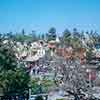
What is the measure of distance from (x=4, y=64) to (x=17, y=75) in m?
1.02

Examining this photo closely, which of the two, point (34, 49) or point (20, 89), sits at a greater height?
point (34, 49)

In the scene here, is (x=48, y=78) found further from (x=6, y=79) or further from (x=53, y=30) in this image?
(x=53, y=30)

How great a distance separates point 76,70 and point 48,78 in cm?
894

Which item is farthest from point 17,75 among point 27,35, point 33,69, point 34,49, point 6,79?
point 27,35

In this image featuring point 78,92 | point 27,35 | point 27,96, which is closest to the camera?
point 27,96

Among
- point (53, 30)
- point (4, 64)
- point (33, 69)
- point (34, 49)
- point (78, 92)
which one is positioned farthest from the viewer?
point (53, 30)

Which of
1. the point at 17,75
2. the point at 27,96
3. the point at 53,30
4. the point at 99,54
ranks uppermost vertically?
the point at 53,30

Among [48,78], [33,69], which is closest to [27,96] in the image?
[48,78]

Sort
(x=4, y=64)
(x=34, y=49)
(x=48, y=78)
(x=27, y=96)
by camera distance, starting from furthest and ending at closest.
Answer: (x=34, y=49)
(x=48, y=78)
(x=4, y=64)
(x=27, y=96)

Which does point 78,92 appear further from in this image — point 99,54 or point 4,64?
point 99,54

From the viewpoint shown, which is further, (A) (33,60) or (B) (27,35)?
(B) (27,35)

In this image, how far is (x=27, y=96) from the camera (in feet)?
43.8

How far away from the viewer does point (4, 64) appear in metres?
15.8

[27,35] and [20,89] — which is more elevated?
[27,35]
